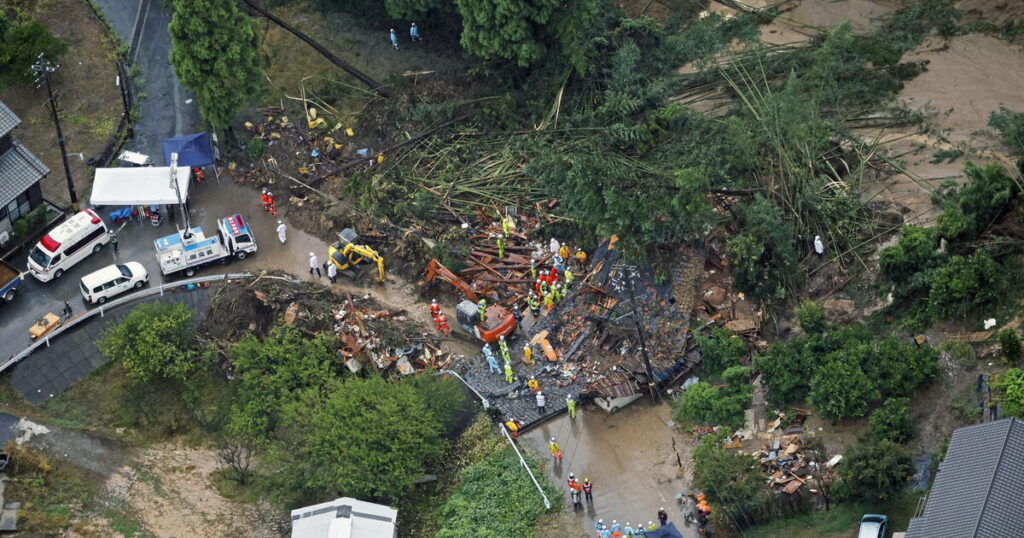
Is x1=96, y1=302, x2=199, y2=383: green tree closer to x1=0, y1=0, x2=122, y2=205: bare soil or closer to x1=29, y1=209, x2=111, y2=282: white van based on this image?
x1=29, y1=209, x2=111, y2=282: white van

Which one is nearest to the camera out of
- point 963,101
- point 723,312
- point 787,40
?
point 723,312

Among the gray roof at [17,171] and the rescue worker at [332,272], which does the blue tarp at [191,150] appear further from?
the rescue worker at [332,272]

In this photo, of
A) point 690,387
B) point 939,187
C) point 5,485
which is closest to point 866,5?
point 939,187

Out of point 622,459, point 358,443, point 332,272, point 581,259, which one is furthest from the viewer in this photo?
point 332,272

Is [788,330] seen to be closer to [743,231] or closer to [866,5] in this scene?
[743,231]

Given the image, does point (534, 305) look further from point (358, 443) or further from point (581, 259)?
point (358, 443)

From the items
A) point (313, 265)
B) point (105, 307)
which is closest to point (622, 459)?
point (313, 265)
